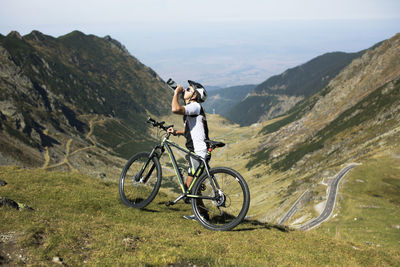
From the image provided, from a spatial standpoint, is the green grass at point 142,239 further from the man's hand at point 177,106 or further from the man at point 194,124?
the man's hand at point 177,106

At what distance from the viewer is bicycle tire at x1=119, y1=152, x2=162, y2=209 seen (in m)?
13.6

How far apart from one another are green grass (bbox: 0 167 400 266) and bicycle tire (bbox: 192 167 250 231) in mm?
526

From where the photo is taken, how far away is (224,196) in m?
11.7

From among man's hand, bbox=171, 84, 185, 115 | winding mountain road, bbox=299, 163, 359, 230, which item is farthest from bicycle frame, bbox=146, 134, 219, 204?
winding mountain road, bbox=299, 163, 359, 230

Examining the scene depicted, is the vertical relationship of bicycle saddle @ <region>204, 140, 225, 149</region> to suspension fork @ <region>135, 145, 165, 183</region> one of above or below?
above

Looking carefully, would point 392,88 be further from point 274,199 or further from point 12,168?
point 12,168

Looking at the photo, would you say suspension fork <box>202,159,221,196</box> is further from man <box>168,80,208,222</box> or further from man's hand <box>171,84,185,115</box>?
man's hand <box>171,84,185,115</box>

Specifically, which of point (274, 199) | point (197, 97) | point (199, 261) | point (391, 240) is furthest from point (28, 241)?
point (274, 199)

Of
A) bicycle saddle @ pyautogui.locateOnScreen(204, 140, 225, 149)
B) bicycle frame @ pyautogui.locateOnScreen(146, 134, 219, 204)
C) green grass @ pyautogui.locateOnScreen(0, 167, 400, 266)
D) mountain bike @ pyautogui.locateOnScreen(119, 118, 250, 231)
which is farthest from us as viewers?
bicycle saddle @ pyautogui.locateOnScreen(204, 140, 225, 149)

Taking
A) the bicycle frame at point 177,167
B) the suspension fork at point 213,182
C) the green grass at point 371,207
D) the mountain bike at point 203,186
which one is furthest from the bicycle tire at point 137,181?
the green grass at point 371,207

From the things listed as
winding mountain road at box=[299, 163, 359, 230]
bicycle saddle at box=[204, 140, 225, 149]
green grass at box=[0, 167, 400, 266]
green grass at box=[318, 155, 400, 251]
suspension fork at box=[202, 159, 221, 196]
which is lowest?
winding mountain road at box=[299, 163, 359, 230]

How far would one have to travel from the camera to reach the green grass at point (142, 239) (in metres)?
8.41

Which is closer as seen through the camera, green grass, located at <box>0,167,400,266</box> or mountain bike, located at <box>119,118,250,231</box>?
green grass, located at <box>0,167,400,266</box>

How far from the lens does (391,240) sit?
139 ft
